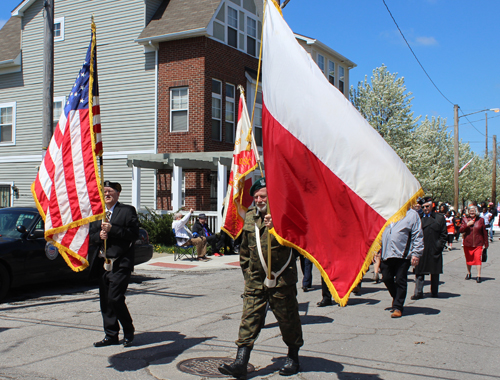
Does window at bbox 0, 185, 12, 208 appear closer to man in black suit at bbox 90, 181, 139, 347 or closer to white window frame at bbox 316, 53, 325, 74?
white window frame at bbox 316, 53, 325, 74

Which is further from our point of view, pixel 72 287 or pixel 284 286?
pixel 72 287

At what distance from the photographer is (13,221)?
9.77 meters

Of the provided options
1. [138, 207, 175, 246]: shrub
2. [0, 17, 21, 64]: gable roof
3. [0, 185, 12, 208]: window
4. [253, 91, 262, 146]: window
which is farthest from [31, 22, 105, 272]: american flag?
[0, 17, 21, 64]: gable roof

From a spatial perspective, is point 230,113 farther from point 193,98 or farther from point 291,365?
point 291,365

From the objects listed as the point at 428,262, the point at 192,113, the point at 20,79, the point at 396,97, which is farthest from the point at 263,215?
the point at 396,97

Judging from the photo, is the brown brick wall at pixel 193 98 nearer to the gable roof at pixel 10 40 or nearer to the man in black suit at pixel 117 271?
the gable roof at pixel 10 40

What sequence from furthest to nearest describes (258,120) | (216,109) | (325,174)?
(258,120), (216,109), (325,174)

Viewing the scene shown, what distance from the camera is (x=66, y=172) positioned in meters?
5.99

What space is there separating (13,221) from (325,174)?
7.38 metres

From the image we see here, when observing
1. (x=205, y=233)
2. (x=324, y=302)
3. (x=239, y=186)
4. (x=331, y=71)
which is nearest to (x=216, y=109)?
(x=205, y=233)

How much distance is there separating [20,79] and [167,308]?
19.4 m

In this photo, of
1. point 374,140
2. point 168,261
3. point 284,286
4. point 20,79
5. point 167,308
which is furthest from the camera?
point 20,79

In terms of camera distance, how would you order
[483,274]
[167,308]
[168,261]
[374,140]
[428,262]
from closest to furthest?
[374,140], [167,308], [428,262], [483,274], [168,261]

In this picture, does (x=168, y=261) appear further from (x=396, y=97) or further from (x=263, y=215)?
(x=396, y=97)
